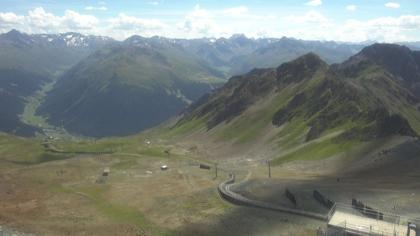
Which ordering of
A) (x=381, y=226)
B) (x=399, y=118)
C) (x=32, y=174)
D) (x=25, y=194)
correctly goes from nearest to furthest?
1. (x=381, y=226)
2. (x=25, y=194)
3. (x=32, y=174)
4. (x=399, y=118)

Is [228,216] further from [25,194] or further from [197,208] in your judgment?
[25,194]

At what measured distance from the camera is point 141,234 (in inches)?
3959

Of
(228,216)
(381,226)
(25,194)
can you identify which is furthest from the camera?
(25,194)

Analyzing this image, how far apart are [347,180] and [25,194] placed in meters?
90.0

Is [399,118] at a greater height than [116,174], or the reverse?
[399,118]

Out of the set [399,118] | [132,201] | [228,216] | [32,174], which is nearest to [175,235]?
[228,216]

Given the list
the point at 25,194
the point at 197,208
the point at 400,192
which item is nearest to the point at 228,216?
the point at 197,208

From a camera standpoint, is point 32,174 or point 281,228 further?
point 32,174

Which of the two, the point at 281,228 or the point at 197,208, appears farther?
the point at 197,208

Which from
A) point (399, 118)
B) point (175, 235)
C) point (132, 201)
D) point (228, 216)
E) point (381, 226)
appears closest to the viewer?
point (381, 226)

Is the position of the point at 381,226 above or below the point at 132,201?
above

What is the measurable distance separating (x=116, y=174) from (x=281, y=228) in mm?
87285

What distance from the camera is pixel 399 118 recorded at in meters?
185

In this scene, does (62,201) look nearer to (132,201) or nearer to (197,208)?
(132,201)
